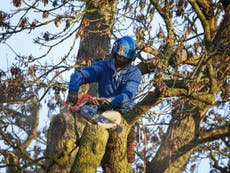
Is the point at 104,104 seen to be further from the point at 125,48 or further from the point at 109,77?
the point at 125,48

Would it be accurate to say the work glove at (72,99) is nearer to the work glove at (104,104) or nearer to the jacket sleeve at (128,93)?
the work glove at (104,104)

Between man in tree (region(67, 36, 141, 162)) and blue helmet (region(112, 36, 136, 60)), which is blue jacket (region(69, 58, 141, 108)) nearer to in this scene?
man in tree (region(67, 36, 141, 162))

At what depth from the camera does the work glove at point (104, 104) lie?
14.9ft

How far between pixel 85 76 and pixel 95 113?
49 cm

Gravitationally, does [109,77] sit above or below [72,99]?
above

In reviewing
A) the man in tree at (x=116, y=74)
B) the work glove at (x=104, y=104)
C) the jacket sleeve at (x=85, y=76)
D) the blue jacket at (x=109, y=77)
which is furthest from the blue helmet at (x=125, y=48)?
the work glove at (x=104, y=104)

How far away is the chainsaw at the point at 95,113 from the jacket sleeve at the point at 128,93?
0.45ft

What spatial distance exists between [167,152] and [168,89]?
3.15 m

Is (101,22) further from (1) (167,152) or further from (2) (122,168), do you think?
(2) (122,168)

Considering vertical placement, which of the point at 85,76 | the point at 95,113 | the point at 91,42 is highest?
the point at 91,42

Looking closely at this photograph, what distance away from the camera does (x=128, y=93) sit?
185 inches

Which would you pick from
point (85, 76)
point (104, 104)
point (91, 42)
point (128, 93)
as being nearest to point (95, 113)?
point (104, 104)

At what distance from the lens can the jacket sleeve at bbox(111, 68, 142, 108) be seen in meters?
4.59

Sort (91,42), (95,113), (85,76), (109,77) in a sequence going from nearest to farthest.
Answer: (95,113) < (85,76) < (109,77) < (91,42)
